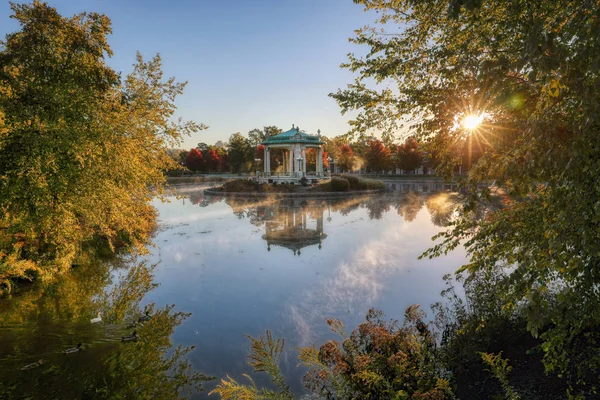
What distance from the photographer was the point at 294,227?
1938 cm

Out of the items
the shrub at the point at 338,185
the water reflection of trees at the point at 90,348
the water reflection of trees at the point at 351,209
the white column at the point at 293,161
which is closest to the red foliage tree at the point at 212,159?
the white column at the point at 293,161

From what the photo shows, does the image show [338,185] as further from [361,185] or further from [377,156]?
[377,156]

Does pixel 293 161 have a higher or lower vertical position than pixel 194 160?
lower

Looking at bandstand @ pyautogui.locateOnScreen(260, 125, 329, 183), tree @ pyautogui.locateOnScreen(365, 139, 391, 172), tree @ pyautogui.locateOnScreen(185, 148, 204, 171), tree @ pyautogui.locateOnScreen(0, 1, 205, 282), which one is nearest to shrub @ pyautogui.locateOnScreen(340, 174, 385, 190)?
bandstand @ pyautogui.locateOnScreen(260, 125, 329, 183)

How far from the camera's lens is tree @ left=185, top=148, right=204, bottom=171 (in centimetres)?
8862

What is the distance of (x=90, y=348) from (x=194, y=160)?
86.4 m

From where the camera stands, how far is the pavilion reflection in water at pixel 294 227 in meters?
15.7

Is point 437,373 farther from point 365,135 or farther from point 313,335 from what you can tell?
point 365,135

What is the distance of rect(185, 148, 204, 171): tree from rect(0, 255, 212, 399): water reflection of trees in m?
82.2

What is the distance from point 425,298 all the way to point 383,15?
22.1 feet

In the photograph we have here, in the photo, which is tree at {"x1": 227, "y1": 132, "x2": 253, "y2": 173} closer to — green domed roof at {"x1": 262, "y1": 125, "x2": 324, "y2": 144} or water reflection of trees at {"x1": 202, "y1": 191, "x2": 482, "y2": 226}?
green domed roof at {"x1": 262, "y1": 125, "x2": 324, "y2": 144}

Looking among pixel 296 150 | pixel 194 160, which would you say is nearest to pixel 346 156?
pixel 194 160

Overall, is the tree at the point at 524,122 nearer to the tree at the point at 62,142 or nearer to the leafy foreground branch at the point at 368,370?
the leafy foreground branch at the point at 368,370

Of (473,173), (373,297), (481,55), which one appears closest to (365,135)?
(481,55)
